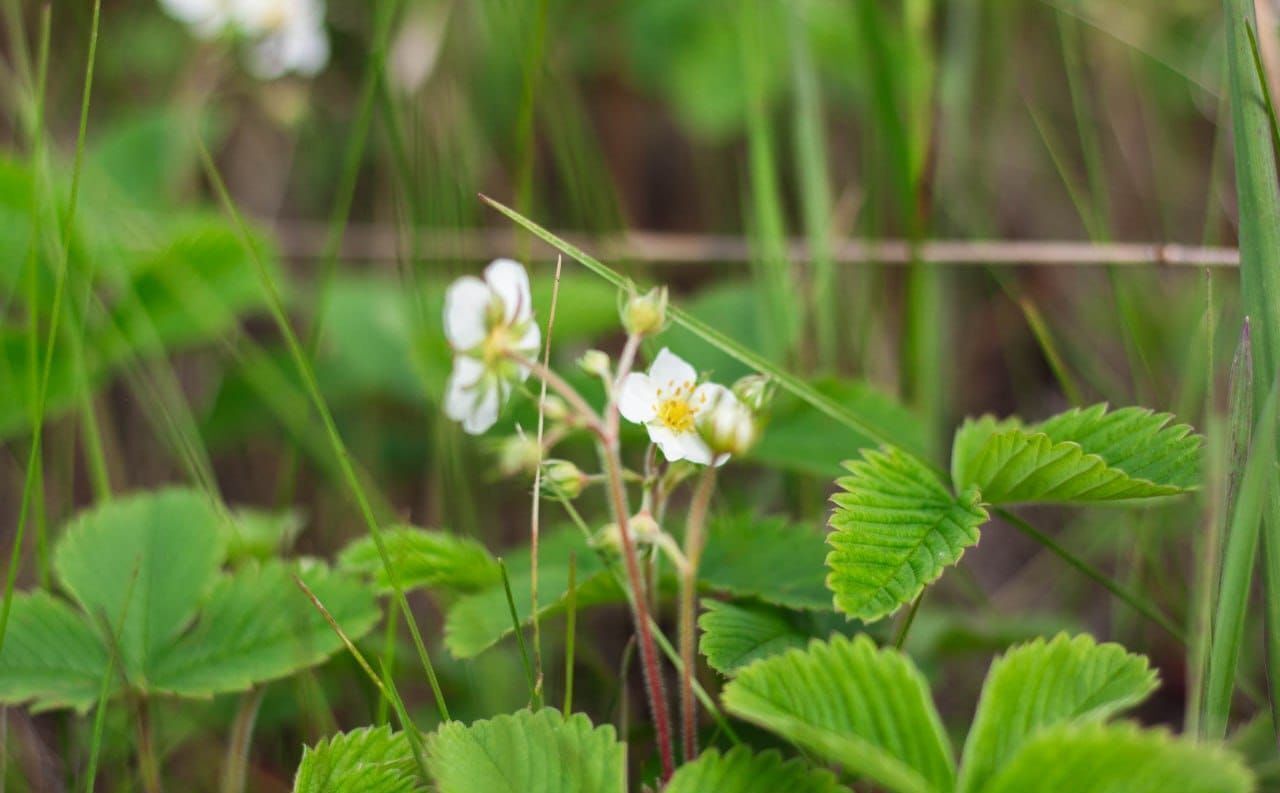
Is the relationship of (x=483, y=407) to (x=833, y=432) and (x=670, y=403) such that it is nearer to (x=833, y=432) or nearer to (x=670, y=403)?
(x=670, y=403)

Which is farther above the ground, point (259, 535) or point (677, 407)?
point (677, 407)

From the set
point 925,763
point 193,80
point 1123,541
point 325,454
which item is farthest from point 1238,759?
point 193,80

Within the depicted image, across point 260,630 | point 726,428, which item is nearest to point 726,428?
point 726,428

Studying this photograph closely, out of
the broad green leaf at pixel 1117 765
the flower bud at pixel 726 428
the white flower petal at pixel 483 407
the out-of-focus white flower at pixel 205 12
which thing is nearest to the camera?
the broad green leaf at pixel 1117 765

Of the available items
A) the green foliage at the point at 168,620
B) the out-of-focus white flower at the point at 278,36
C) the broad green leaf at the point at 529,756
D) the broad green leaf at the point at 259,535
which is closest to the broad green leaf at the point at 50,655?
the green foliage at the point at 168,620

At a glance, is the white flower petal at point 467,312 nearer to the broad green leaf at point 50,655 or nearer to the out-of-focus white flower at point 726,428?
the out-of-focus white flower at point 726,428
